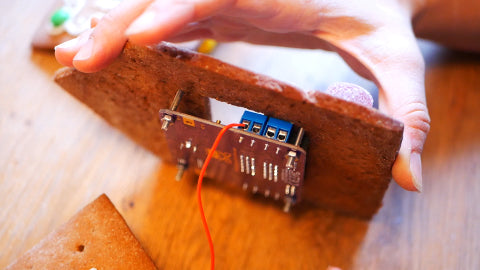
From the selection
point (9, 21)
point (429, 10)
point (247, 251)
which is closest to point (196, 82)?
point (247, 251)

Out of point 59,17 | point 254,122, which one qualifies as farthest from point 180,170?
point 59,17

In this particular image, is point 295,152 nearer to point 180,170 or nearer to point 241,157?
point 241,157

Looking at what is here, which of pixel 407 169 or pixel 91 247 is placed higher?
pixel 407 169

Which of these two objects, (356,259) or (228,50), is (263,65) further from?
(356,259)

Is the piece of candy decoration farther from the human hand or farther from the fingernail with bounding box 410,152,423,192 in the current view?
the fingernail with bounding box 410,152,423,192

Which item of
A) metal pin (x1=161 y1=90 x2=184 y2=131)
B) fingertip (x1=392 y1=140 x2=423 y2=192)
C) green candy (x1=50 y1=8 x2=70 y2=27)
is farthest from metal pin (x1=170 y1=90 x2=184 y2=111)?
green candy (x1=50 y1=8 x2=70 y2=27)

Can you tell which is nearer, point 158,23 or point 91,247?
point 158,23

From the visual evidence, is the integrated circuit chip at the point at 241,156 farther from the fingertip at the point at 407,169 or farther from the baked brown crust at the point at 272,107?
the fingertip at the point at 407,169
